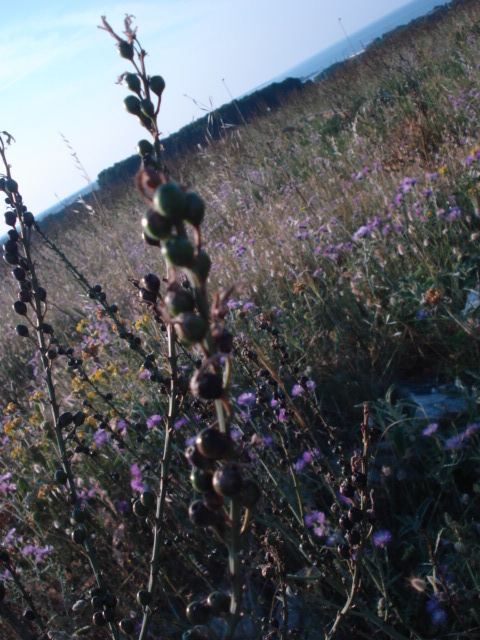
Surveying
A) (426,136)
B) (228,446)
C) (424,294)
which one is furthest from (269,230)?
(228,446)

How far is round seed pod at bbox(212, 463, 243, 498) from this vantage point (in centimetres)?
51

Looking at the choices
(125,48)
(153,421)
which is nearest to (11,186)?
(125,48)

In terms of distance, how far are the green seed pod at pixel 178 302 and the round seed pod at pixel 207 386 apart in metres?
0.06

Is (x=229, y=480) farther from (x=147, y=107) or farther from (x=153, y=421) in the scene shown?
(x=153, y=421)

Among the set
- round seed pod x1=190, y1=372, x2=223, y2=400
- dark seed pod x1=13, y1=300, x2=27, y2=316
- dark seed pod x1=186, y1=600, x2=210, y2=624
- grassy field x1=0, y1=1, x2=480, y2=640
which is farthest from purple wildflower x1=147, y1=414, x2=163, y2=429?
round seed pod x1=190, y1=372, x2=223, y2=400

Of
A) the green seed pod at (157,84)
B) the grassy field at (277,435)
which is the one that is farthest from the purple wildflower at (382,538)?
the green seed pod at (157,84)

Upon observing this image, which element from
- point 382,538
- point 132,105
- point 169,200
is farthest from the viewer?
point 382,538

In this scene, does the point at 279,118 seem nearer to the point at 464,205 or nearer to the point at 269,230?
the point at 269,230

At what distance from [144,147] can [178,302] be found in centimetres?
43

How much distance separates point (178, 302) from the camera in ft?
1.57

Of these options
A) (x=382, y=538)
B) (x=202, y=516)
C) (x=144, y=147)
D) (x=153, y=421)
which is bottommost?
(x=382, y=538)

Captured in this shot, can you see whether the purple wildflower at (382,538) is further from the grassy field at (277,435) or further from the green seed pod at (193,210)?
the green seed pod at (193,210)

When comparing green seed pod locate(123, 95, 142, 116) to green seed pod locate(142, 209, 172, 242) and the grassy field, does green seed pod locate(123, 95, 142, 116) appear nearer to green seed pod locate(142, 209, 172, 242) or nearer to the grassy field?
the grassy field

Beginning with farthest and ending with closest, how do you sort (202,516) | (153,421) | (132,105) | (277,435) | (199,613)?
(153,421) < (277,435) < (132,105) < (199,613) < (202,516)
